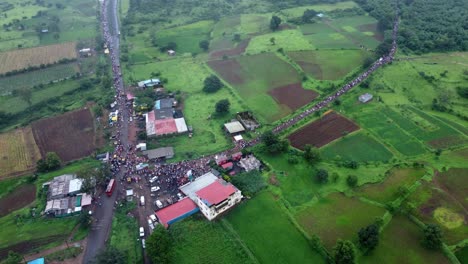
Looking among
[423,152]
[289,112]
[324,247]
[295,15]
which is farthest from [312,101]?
[295,15]

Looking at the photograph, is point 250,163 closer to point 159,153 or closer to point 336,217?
point 159,153

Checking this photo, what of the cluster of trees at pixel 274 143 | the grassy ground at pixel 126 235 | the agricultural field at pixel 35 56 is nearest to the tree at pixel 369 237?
the cluster of trees at pixel 274 143

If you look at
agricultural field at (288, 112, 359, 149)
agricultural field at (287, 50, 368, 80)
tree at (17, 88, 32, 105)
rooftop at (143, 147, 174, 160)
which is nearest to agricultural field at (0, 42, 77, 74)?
tree at (17, 88, 32, 105)

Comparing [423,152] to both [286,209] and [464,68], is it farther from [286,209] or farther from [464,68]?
[464,68]

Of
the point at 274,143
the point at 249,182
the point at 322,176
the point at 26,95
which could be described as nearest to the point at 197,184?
the point at 249,182

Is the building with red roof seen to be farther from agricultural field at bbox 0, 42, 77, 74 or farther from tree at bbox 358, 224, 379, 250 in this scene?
agricultural field at bbox 0, 42, 77, 74

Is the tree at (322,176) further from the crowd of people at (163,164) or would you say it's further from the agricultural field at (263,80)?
the agricultural field at (263,80)
